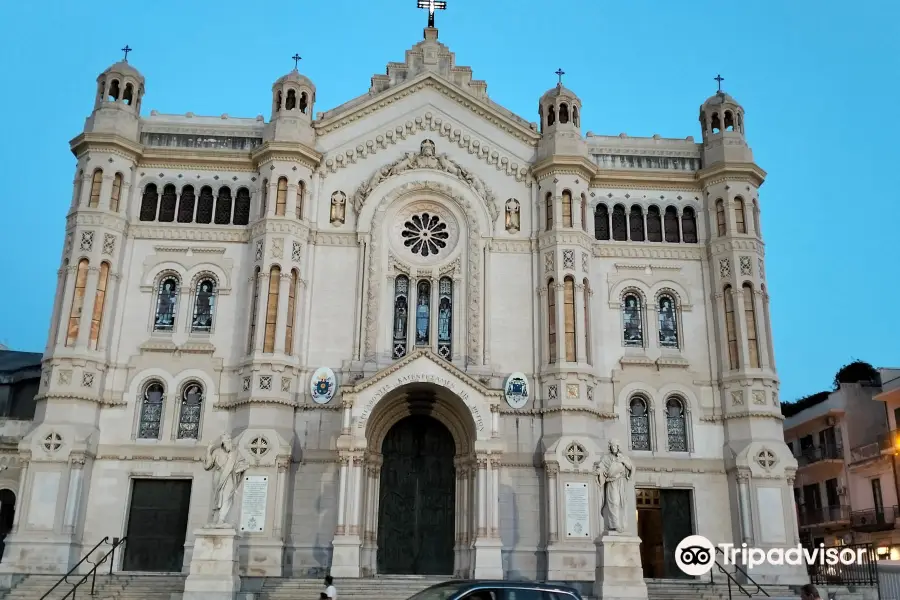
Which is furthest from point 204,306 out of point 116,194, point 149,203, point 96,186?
point 96,186

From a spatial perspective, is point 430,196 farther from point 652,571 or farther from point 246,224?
point 652,571

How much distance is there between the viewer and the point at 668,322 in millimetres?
29766

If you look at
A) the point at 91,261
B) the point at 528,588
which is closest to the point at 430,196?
the point at 91,261

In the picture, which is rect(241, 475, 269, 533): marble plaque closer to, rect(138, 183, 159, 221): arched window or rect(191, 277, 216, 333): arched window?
rect(191, 277, 216, 333): arched window

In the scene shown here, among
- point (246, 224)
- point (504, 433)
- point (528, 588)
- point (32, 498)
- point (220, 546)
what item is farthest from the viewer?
point (246, 224)

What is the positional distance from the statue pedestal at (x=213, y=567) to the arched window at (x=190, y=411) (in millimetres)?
5802

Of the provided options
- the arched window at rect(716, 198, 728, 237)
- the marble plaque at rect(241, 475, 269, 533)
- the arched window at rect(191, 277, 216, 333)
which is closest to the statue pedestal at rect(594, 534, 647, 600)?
the marble plaque at rect(241, 475, 269, 533)

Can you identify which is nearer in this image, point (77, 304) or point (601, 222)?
point (77, 304)

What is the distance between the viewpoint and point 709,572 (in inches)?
1039

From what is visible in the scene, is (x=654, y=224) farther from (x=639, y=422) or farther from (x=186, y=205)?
(x=186, y=205)

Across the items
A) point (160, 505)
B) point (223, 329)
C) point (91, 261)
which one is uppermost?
point (91, 261)

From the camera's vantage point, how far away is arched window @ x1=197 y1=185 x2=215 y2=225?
1176 inches

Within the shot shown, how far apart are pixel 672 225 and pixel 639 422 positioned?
7.62 m

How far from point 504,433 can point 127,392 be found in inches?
495
